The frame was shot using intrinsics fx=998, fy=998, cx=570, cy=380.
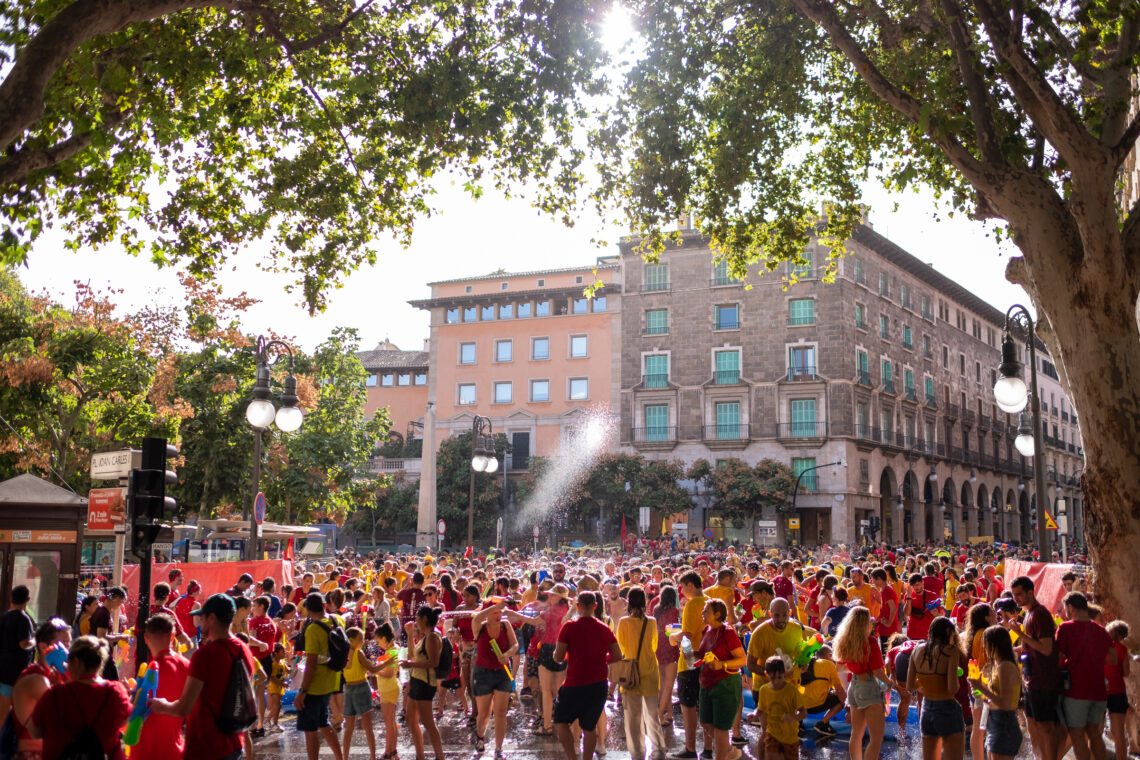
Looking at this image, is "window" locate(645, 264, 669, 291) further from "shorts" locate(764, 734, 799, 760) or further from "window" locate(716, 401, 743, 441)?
"shorts" locate(764, 734, 799, 760)

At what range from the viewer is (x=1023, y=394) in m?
13.2

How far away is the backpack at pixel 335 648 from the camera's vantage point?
873cm

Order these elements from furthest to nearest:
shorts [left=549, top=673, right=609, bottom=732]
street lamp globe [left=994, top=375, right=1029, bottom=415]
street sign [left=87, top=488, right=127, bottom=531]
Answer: street lamp globe [left=994, top=375, right=1029, bottom=415]
street sign [left=87, top=488, right=127, bottom=531]
shorts [left=549, top=673, right=609, bottom=732]

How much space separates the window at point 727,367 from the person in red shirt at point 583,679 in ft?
155

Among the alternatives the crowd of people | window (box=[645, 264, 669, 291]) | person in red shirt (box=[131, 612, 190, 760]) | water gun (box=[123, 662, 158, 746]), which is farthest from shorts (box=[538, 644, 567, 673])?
window (box=[645, 264, 669, 291])

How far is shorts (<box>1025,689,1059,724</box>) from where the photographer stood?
8266 mm

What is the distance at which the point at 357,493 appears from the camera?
40.4 meters

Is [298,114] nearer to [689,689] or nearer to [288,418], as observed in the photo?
[288,418]

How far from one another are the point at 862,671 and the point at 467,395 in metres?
54.4

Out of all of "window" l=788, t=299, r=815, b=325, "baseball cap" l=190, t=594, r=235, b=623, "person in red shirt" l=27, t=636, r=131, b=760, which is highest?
"window" l=788, t=299, r=815, b=325

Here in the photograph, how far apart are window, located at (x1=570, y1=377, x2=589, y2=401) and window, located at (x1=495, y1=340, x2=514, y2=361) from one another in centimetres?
444

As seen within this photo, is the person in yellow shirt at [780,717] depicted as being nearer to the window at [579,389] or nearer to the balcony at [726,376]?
the balcony at [726,376]

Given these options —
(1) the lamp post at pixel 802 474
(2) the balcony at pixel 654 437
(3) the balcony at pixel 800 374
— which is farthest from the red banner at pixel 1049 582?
(2) the balcony at pixel 654 437

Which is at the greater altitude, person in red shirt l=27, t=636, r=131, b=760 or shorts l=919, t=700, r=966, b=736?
person in red shirt l=27, t=636, r=131, b=760
